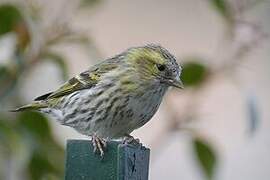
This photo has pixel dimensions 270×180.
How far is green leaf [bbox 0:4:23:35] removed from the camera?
16.2 feet

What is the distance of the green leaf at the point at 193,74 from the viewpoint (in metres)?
5.00

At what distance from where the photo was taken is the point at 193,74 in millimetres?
5020

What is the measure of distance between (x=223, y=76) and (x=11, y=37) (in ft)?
3.23

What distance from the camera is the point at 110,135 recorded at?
190 inches

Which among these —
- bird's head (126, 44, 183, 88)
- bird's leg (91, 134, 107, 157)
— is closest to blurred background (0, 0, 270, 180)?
bird's head (126, 44, 183, 88)

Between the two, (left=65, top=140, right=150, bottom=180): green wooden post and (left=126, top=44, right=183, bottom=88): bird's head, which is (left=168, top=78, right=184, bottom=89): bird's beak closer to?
(left=126, top=44, right=183, bottom=88): bird's head

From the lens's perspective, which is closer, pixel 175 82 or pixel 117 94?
pixel 175 82

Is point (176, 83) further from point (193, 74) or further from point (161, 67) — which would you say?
point (193, 74)

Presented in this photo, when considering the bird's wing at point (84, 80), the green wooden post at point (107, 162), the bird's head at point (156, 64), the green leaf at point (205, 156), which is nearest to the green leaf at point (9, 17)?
the bird's wing at point (84, 80)

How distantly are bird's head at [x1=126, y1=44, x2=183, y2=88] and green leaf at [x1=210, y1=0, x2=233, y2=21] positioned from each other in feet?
1.13

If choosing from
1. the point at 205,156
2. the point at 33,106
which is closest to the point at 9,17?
the point at 33,106

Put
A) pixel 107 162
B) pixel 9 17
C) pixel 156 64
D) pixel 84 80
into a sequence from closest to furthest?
1. pixel 107 162
2. pixel 156 64
3. pixel 9 17
4. pixel 84 80

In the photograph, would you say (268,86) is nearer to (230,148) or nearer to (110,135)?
(230,148)

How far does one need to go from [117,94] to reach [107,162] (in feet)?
4.45
